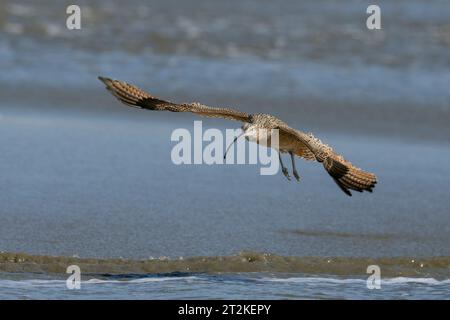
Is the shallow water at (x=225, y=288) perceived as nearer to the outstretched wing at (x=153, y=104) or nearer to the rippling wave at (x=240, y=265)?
the rippling wave at (x=240, y=265)

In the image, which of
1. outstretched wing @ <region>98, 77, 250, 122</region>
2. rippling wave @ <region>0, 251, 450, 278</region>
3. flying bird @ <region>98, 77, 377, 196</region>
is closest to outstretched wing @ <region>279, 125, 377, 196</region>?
flying bird @ <region>98, 77, 377, 196</region>

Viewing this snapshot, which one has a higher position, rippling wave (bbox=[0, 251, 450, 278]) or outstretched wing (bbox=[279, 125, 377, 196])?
outstretched wing (bbox=[279, 125, 377, 196])

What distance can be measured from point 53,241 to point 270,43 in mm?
6595

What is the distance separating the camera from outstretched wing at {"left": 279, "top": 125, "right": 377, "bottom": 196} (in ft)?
18.4

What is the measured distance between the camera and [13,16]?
13.0 metres

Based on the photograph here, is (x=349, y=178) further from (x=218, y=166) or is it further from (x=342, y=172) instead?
(x=218, y=166)

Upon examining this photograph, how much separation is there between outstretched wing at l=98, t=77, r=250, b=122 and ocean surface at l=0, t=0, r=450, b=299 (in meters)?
0.79

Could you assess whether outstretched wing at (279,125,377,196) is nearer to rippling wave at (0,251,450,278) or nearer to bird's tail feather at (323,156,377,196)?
bird's tail feather at (323,156,377,196)

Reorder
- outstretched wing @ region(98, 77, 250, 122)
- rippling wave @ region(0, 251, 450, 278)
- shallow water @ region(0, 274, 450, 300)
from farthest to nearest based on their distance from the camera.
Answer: outstretched wing @ region(98, 77, 250, 122), rippling wave @ region(0, 251, 450, 278), shallow water @ region(0, 274, 450, 300)

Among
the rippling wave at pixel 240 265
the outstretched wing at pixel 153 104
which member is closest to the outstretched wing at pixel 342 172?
the outstretched wing at pixel 153 104

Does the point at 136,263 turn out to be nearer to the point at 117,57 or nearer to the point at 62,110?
the point at 62,110

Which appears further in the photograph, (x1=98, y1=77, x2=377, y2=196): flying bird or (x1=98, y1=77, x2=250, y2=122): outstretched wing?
(x1=98, y1=77, x2=250, y2=122): outstretched wing

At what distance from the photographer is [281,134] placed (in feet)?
20.8

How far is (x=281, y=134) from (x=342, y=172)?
2.51ft
